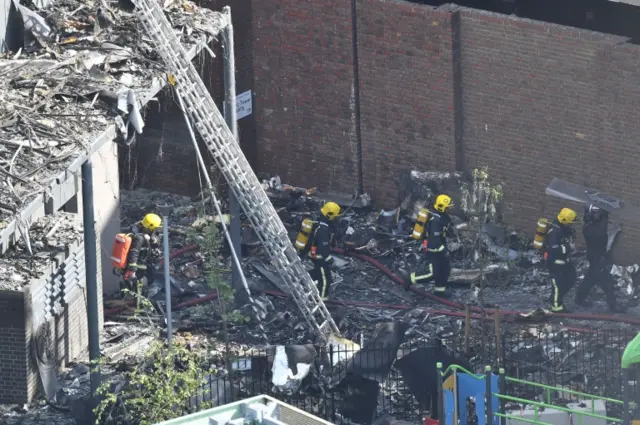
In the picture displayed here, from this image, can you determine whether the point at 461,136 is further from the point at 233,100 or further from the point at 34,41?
the point at 34,41

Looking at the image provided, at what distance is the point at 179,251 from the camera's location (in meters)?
26.5

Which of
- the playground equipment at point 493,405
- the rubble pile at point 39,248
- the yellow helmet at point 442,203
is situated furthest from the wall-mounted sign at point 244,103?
the playground equipment at point 493,405

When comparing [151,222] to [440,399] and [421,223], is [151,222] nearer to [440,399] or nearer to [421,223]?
[421,223]

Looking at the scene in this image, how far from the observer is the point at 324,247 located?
2481cm

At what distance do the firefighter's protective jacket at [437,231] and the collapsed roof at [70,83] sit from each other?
367cm

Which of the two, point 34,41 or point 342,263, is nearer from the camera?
point 34,41

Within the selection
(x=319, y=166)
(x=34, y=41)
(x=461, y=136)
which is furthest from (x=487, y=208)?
(x=34, y=41)

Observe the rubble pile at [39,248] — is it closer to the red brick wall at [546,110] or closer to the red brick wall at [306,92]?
the red brick wall at [306,92]

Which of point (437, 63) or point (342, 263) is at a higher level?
point (437, 63)

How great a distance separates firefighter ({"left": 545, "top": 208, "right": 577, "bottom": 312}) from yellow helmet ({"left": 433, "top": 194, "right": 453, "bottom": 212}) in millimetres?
1420

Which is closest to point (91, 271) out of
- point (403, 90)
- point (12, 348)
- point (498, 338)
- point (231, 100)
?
point (12, 348)

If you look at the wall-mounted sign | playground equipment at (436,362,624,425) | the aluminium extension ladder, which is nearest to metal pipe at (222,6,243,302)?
the aluminium extension ladder

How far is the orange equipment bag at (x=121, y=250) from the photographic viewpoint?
24.3 metres

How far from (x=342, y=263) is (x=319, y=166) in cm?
241
